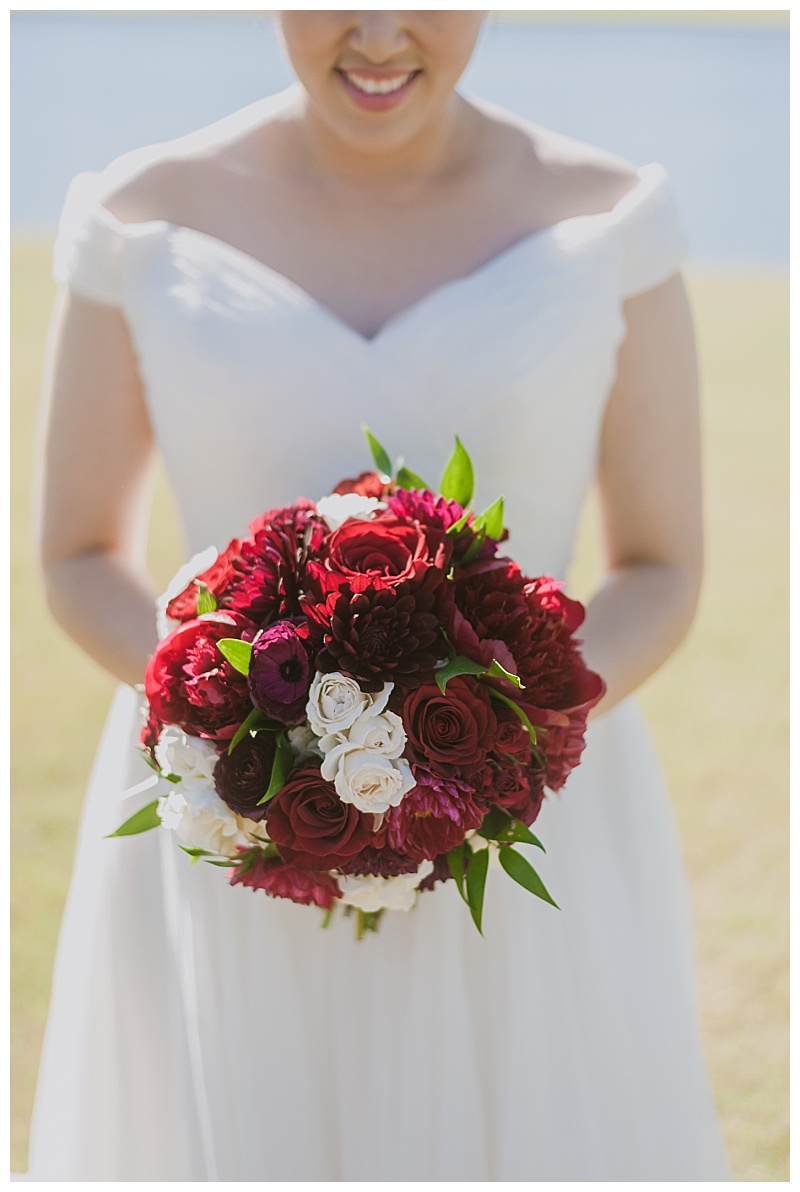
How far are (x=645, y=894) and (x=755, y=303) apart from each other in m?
11.5

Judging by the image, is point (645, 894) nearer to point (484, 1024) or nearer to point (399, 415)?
point (484, 1024)

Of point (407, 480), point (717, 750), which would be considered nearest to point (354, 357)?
point (407, 480)

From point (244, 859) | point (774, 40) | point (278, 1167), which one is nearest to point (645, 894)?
point (278, 1167)

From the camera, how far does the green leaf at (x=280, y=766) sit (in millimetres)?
1349

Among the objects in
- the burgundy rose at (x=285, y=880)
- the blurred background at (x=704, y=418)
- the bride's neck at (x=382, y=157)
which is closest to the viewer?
the burgundy rose at (x=285, y=880)

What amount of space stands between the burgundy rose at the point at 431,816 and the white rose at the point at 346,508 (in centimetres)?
34

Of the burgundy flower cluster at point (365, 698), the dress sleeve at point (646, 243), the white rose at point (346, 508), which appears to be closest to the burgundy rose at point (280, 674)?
the burgundy flower cluster at point (365, 698)

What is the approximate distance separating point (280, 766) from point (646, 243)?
1158 millimetres

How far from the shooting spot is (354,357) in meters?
1.94

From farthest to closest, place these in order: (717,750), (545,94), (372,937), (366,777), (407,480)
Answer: (545,94), (717,750), (372,937), (407,480), (366,777)

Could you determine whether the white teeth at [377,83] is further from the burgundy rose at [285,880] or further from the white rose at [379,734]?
the burgundy rose at [285,880]

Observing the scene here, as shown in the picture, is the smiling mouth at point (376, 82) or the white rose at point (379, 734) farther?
the smiling mouth at point (376, 82)

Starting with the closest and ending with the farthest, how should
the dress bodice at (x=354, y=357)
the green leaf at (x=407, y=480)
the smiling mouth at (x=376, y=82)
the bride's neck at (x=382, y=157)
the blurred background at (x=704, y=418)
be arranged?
the green leaf at (x=407, y=480)
the smiling mouth at (x=376, y=82)
the dress bodice at (x=354, y=357)
the bride's neck at (x=382, y=157)
the blurred background at (x=704, y=418)

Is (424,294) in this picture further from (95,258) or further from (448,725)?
(448,725)
